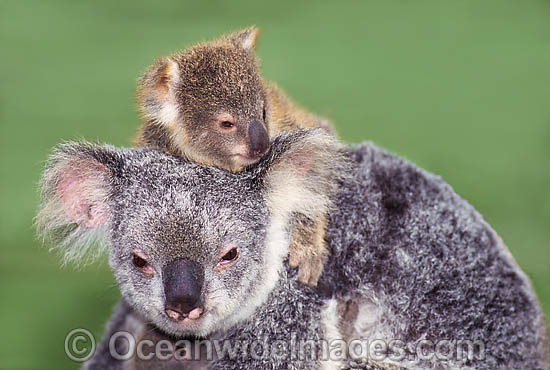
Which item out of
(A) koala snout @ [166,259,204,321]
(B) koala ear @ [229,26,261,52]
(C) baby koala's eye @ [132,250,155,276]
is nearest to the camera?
(A) koala snout @ [166,259,204,321]

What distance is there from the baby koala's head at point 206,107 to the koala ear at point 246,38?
0.17 m

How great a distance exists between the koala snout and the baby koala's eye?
10 cm

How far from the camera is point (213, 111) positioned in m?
3.01

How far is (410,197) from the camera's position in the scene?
9.91 feet

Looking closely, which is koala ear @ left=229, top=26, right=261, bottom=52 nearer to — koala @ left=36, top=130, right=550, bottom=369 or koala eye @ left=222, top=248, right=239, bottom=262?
koala @ left=36, top=130, right=550, bottom=369

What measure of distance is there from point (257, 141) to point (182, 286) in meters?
0.65

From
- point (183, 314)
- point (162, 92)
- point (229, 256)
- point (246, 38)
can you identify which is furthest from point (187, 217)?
point (246, 38)

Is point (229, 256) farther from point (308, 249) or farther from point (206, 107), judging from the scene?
point (206, 107)

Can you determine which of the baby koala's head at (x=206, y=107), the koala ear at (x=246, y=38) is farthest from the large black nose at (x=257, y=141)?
the koala ear at (x=246, y=38)

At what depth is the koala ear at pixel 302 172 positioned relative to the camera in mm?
2752

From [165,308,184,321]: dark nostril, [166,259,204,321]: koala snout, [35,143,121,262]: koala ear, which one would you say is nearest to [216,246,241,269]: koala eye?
[166,259,204,321]: koala snout

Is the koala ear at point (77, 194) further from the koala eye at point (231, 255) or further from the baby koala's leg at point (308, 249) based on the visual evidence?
the baby koala's leg at point (308, 249)

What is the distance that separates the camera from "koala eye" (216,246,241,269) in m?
2.66

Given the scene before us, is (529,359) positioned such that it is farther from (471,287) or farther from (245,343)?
(245,343)
